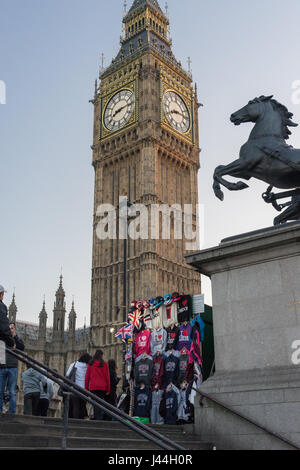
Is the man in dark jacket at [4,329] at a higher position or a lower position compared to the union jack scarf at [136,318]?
lower

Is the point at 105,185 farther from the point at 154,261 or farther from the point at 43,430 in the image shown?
the point at 43,430

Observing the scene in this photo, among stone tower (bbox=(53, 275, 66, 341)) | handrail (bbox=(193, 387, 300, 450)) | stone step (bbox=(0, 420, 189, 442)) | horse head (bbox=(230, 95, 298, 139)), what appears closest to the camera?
stone step (bbox=(0, 420, 189, 442))

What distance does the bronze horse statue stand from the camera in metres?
8.61

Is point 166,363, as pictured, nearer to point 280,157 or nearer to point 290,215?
point 290,215

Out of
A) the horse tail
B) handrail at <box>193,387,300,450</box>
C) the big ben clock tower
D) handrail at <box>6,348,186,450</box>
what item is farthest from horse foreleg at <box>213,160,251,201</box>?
the big ben clock tower

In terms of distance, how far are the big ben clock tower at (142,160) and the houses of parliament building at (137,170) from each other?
10cm

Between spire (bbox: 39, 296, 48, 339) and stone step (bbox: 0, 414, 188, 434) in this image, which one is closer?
stone step (bbox: 0, 414, 188, 434)

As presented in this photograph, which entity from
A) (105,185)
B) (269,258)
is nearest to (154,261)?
(105,185)

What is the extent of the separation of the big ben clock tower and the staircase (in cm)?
4111

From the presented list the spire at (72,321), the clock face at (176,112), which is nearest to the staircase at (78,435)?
the clock face at (176,112)

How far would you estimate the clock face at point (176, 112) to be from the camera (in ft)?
186

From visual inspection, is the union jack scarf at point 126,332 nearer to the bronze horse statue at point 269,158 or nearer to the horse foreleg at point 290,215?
the bronze horse statue at point 269,158

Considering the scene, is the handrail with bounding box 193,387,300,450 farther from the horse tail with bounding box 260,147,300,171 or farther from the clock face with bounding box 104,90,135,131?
the clock face with bounding box 104,90,135,131

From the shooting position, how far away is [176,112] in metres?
58.0
